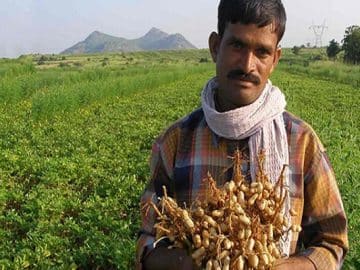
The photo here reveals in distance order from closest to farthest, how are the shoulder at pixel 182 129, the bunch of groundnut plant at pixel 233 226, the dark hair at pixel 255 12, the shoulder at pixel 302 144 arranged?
the bunch of groundnut plant at pixel 233 226 → the dark hair at pixel 255 12 → the shoulder at pixel 302 144 → the shoulder at pixel 182 129

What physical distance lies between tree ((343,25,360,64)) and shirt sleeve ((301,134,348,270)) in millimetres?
52466

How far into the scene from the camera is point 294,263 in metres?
2.00

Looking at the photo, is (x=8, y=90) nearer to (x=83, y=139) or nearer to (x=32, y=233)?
(x=83, y=139)

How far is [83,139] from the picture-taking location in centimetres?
1000

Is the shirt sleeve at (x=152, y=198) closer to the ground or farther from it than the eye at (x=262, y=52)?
closer to the ground

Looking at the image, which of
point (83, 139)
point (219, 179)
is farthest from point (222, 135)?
point (83, 139)

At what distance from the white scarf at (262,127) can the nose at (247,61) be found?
143 mm

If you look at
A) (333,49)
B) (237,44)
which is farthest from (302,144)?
(333,49)

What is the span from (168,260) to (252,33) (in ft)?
3.14

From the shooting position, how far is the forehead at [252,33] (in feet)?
6.92

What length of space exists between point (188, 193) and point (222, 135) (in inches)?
12.1

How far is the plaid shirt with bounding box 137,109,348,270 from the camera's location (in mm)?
2182

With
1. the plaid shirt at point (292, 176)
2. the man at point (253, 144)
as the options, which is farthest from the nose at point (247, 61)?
the plaid shirt at point (292, 176)

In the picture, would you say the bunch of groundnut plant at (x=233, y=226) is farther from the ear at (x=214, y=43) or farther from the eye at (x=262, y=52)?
the ear at (x=214, y=43)
